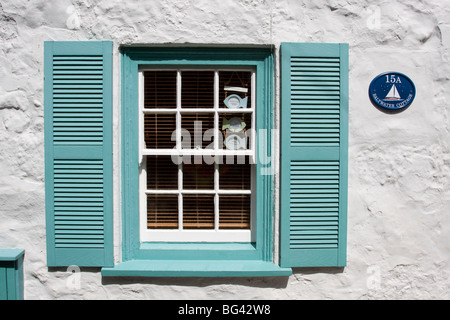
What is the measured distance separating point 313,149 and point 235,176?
2.53 ft

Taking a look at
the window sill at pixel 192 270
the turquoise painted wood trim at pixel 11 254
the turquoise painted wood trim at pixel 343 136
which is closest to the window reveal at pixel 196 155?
the window sill at pixel 192 270

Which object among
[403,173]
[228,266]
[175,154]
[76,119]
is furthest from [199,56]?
[403,173]

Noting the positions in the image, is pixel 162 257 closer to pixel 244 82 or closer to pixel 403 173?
pixel 244 82

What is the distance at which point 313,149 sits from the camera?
319cm

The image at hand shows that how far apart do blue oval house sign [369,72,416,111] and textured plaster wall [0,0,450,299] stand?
0.07 meters

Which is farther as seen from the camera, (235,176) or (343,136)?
(235,176)

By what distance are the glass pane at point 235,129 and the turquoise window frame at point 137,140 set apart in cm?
14

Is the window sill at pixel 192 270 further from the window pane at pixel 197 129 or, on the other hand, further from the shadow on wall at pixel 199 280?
the window pane at pixel 197 129

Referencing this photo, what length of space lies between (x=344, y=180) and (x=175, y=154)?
156 centimetres

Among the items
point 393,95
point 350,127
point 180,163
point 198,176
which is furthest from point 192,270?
point 393,95

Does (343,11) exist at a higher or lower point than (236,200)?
higher

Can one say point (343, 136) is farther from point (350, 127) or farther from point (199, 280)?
point (199, 280)

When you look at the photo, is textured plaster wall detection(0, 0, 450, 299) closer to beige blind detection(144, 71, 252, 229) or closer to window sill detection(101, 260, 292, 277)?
window sill detection(101, 260, 292, 277)
